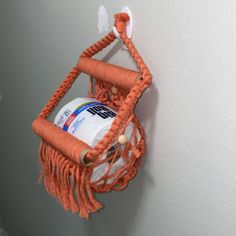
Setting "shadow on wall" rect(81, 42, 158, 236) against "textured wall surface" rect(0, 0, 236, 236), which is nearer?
"textured wall surface" rect(0, 0, 236, 236)

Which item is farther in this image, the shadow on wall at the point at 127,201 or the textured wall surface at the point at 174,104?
the shadow on wall at the point at 127,201

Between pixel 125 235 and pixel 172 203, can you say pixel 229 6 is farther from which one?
pixel 125 235

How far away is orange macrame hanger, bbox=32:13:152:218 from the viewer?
51cm

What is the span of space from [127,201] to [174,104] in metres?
0.29

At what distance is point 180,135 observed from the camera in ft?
1.77

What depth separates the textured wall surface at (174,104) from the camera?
0.45 metres

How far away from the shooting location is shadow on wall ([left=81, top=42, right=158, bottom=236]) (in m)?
0.60

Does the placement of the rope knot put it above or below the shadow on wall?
above

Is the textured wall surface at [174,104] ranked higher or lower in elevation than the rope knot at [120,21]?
lower

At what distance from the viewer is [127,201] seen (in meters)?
0.73

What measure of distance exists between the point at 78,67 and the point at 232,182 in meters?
0.37

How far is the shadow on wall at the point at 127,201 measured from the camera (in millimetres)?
597

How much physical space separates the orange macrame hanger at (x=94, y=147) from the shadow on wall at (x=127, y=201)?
3 centimetres

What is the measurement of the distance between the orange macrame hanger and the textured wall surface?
4cm
